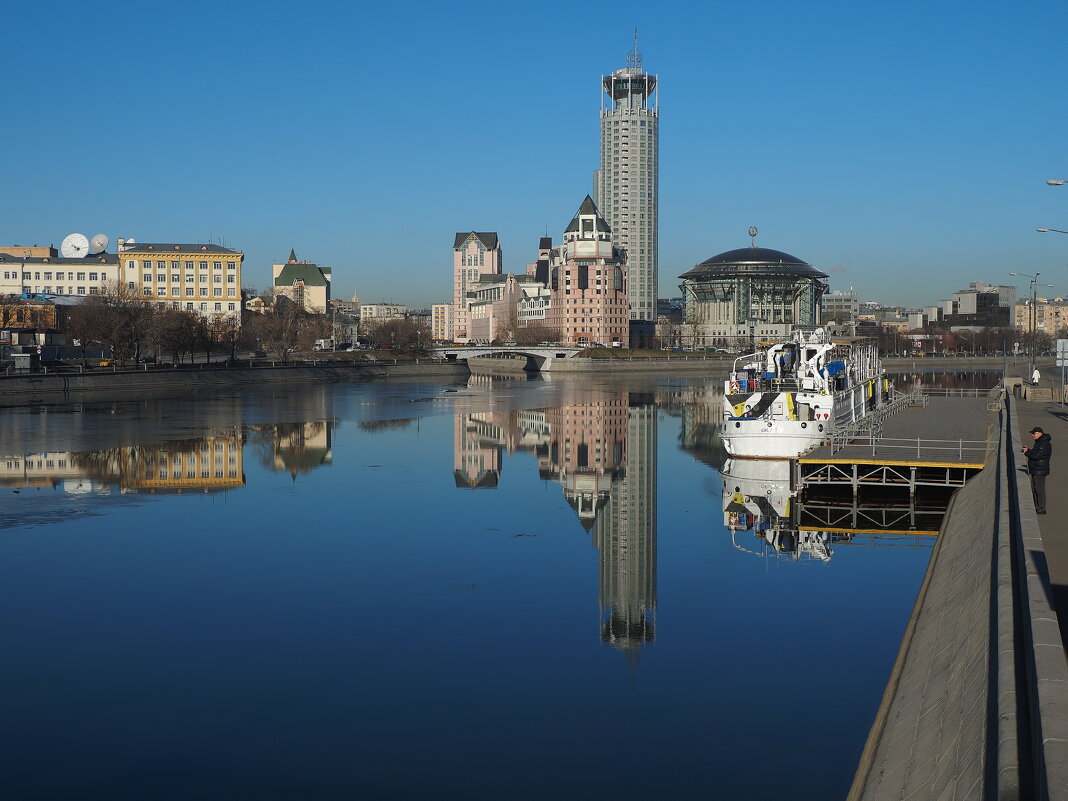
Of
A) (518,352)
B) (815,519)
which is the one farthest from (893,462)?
(518,352)

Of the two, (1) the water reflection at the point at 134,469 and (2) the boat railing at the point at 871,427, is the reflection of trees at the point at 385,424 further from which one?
(2) the boat railing at the point at 871,427

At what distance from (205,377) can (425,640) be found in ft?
294

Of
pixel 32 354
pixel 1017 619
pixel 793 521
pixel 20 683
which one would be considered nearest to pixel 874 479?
pixel 793 521

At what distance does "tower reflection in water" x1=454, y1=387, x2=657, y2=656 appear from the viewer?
21250 mm

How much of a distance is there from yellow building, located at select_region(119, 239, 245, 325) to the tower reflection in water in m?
91.9

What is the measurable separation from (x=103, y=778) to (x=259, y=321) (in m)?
159

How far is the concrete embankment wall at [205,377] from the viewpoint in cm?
8438

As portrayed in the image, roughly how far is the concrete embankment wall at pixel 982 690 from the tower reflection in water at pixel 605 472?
5.19m

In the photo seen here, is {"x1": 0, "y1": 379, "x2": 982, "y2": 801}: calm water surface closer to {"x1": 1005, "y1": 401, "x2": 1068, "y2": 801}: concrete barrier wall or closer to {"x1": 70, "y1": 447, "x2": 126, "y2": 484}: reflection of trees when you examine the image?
{"x1": 70, "y1": 447, "x2": 126, "y2": 484}: reflection of trees

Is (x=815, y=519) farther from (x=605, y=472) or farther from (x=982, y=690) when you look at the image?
(x=982, y=690)

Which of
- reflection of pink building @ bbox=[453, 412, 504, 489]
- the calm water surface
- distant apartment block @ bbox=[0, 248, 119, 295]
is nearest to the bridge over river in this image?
distant apartment block @ bbox=[0, 248, 119, 295]

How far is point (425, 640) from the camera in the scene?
65.3ft

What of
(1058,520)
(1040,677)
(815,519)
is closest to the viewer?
(1040,677)

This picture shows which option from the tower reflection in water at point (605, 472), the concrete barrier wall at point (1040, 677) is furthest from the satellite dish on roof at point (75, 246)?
the concrete barrier wall at point (1040, 677)
